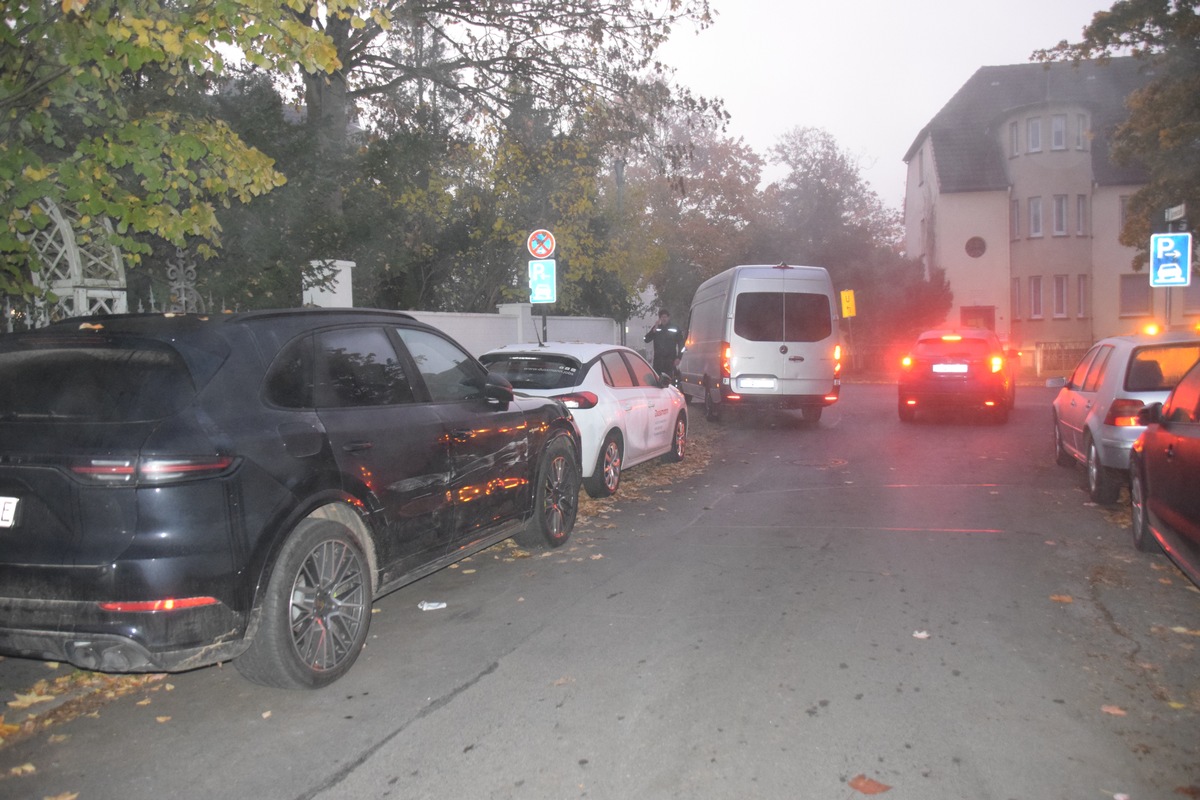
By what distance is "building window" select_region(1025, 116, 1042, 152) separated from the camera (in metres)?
41.8

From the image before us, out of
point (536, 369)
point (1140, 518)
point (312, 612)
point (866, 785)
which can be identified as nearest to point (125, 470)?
point (312, 612)

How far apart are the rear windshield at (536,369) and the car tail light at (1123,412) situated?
501 centimetres

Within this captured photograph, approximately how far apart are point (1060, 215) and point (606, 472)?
38008 mm

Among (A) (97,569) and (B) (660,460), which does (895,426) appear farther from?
(A) (97,569)

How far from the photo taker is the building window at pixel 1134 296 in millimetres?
42031

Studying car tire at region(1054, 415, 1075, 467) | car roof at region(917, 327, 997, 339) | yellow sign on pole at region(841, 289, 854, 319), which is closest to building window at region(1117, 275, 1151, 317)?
yellow sign on pole at region(841, 289, 854, 319)

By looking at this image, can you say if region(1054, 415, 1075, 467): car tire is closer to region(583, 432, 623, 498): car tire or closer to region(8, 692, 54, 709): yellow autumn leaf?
region(583, 432, 623, 498): car tire

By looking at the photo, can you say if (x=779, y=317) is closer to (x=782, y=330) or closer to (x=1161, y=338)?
(x=782, y=330)

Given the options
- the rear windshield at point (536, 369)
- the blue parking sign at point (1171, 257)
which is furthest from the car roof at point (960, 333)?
the rear windshield at point (536, 369)

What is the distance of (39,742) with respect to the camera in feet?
14.4

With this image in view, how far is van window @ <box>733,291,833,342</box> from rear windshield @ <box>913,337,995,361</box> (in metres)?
2.10

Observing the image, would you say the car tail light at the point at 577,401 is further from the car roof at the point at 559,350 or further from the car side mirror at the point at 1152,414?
the car side mirror at the point at 1152,414

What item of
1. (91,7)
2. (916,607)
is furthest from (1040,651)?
(91,7)

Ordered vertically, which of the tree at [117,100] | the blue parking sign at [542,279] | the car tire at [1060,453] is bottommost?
the car tire at [1060,453]
